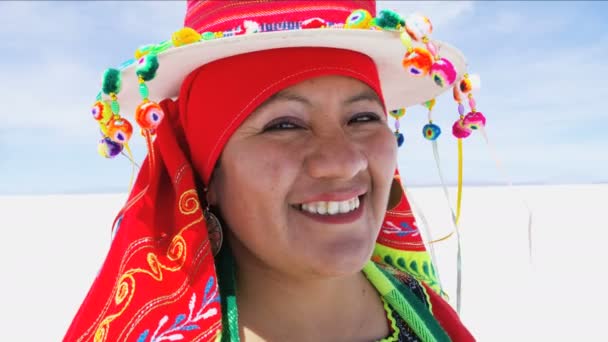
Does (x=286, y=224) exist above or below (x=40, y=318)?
below

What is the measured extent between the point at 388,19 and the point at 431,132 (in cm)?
88

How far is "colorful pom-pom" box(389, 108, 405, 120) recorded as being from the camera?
292 cm

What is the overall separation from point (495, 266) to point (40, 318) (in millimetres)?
5530

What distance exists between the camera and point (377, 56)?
220 cm

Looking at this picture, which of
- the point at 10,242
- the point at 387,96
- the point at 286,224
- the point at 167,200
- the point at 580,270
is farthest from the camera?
the point at 10,242

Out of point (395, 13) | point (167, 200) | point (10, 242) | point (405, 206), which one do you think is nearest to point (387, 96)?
point (405, 206)

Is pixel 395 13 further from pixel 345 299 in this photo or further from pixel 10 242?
pixel 10 242

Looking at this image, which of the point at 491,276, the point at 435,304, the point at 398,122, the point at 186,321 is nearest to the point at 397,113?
the point at 398,122

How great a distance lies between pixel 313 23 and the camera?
1923mm

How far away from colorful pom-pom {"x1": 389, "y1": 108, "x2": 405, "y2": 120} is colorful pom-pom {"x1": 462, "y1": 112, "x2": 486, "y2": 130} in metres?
0.53

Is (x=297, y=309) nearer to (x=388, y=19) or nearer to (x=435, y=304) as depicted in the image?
(x=435, y=304)

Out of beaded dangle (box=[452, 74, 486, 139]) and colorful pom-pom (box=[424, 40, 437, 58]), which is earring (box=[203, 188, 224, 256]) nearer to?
colorful pom-pom (box=[424, 40, 437, 58])

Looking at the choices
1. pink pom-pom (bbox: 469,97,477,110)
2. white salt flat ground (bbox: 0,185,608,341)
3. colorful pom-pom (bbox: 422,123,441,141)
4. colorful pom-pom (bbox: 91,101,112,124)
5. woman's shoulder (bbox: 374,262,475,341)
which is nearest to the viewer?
colorful pom-pom (bbox: 91,101,112,124)

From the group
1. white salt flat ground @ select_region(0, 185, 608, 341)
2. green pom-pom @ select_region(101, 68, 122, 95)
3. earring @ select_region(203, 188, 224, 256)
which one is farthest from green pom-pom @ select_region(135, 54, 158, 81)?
white salt flat ground @ select_region(0, 185, 608, 341)
